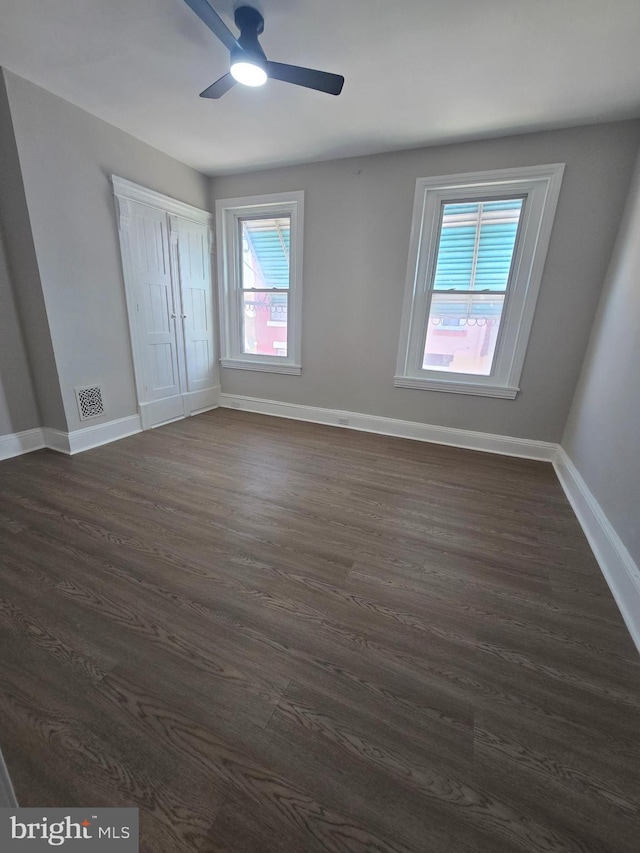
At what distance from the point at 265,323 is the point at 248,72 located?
242 cm

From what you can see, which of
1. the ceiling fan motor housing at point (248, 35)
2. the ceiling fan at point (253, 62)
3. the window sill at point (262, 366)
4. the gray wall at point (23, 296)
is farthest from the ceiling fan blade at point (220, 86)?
the window sill at point (262, 366)

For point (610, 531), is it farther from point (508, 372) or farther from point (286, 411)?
point (286, 411)

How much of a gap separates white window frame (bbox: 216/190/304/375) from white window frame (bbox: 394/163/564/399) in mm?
1214

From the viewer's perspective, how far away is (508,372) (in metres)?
3.12

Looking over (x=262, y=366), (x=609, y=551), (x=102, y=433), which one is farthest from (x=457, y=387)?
(x=102, y=433)

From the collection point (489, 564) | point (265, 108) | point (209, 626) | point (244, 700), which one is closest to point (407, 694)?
point (244, 700)

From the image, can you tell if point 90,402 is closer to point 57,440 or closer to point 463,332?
point 57,440

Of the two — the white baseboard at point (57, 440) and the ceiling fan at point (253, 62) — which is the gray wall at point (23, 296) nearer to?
the white baseboard at point (57, 440)

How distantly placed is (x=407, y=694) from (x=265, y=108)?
12.0ft

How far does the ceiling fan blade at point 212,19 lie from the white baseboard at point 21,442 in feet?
10.1

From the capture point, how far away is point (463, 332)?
3.24 meters

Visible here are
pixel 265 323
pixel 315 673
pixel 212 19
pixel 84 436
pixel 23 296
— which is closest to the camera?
pixel 315 673

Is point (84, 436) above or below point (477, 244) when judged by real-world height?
below

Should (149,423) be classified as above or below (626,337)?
below
